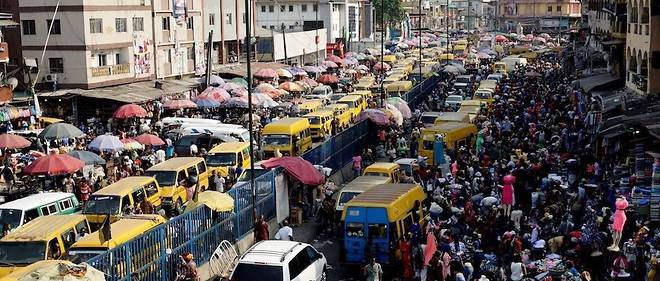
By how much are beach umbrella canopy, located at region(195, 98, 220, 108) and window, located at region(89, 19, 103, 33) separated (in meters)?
6.83

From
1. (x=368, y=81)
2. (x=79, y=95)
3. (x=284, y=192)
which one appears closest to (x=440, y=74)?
(x=368, y=81)

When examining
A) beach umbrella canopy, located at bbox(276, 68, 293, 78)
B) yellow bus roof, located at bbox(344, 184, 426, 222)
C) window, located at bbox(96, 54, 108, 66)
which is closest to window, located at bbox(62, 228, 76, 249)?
yellow bus roof, located at bbox(344, 184, 426, 222)

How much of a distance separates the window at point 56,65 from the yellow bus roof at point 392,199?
84.5ft

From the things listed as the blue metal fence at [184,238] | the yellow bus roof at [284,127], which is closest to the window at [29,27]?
the yellow bus roof at [284,127]

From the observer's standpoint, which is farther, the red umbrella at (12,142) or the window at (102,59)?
the window at (102,59)

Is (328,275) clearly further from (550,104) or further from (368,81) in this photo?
(368,81)

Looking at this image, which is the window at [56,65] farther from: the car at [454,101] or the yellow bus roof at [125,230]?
the yellow bus roof at [125,230]

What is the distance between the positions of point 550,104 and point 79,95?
23715 millimetres

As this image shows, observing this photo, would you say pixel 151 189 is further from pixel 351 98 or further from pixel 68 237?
pixel 351 98

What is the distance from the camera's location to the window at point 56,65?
1693 inches

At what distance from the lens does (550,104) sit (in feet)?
142

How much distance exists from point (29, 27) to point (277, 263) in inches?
1252

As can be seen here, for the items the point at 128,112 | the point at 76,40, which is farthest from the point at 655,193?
the point at 76,40

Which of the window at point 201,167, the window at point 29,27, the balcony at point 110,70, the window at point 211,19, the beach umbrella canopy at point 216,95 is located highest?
the window at point 211,19
